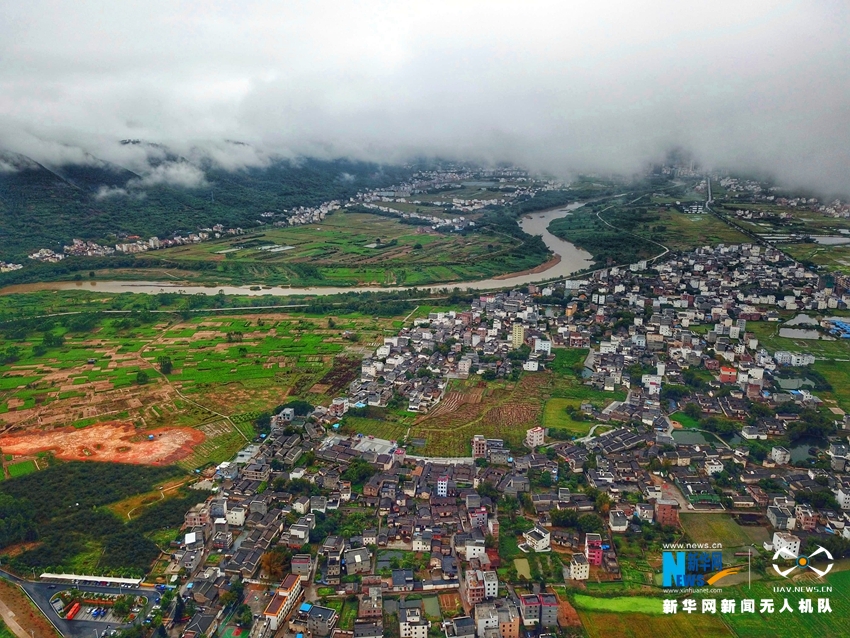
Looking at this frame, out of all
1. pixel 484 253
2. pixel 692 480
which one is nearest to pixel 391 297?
pixel 484 253

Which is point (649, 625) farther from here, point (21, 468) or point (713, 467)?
point (21, 468)

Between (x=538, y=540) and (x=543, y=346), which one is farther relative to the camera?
(x=543, y=346)

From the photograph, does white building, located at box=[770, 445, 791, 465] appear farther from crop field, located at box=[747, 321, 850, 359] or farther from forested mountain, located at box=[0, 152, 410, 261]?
forested mountain, located at box=[0, 152, 410, 261]

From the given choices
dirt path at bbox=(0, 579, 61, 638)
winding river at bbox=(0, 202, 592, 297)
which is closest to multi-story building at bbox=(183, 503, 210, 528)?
dirt path at bbox=(0, 579, 61, 638)

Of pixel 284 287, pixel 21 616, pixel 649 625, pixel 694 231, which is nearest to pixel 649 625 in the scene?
pixel 649 625

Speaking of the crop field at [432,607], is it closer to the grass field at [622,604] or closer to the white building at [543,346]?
the grass field at [622,604]

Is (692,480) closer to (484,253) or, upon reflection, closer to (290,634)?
(290,634)
